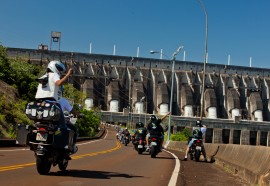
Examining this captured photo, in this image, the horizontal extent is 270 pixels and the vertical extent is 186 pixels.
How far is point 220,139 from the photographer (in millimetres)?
97688

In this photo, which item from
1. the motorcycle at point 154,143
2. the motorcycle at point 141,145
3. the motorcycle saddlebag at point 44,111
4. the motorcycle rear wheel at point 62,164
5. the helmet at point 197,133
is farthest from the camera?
the motorcycle at point 141,145

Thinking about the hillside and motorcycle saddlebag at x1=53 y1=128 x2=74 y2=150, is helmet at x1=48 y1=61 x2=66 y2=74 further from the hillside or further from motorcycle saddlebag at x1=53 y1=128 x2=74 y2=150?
the hillside

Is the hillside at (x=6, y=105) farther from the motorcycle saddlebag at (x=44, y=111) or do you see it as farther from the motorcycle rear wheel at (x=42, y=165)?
the motorcycle saddlebag at (x=44, y=111)

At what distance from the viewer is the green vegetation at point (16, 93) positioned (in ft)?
79.2

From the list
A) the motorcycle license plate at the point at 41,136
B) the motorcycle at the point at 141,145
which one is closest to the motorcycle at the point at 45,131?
the motorcycle license plate at the point at 41,136

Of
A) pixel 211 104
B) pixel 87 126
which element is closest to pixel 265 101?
pixel 211 104

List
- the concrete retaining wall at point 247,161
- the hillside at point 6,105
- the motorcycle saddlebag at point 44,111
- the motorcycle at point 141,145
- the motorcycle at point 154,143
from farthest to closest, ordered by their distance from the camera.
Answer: the hillside at point 6,105 → the motorcycle at point 141,145 → the motorcycle at point 154,143 → the concrete retaining wall at point 247,161 → the motorcycle saddlebag at point 44,111

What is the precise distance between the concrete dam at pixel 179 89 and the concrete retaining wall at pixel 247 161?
80545 mm

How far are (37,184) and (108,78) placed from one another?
102 m

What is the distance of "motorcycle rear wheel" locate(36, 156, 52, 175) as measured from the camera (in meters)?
8.01

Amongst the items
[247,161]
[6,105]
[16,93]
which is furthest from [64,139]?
[16,93]

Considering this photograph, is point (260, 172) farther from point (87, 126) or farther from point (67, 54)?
point (67, 54)

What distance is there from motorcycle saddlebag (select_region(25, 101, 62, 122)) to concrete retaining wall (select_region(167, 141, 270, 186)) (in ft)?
11.6

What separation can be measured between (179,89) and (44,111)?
104 m
